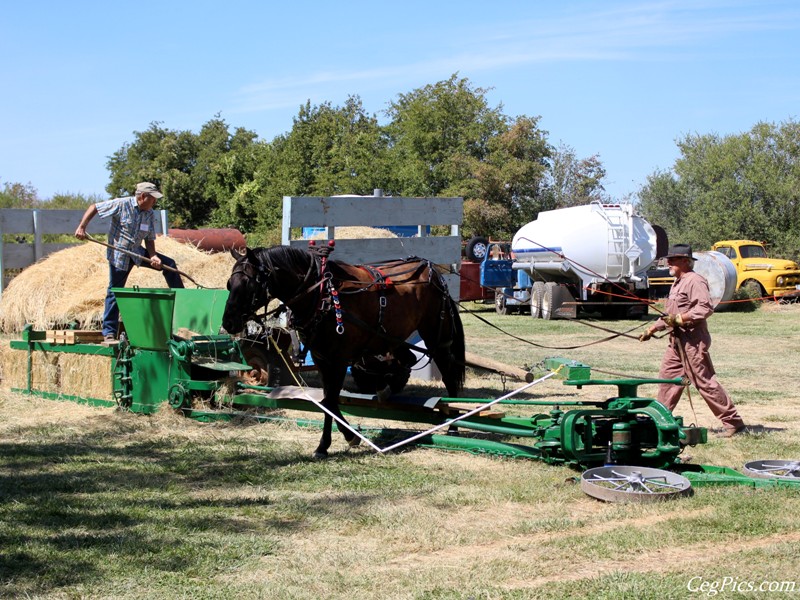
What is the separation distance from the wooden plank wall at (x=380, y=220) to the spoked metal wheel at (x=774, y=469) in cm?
581

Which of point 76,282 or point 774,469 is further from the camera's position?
point 76,282

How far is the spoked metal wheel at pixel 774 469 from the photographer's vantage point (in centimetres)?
621

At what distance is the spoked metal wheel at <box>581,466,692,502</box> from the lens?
231 inches

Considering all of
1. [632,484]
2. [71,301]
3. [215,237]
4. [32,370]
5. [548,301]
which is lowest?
[632,484]

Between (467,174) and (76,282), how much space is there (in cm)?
3312

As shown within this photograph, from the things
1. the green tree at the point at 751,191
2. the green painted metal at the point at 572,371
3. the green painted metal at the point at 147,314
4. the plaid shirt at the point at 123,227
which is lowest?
the green painted metal at the point at 572,371

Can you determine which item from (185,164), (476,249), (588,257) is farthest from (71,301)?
(185,164)

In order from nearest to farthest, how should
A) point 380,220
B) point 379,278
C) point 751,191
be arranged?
point 379,278 < point 380,220 < point 751,191

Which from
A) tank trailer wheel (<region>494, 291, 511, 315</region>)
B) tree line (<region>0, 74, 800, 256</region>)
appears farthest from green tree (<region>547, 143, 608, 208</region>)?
tank trailer wheel (<region>494, 291, 511, 315</region>)

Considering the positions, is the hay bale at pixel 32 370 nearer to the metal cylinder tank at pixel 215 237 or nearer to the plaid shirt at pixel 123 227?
the plaid shirt at pixel 123 227

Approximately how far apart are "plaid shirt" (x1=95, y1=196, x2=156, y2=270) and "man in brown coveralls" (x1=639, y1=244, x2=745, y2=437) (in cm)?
529

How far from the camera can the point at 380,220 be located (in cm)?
1173

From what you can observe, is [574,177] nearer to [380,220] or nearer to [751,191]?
[751,191]

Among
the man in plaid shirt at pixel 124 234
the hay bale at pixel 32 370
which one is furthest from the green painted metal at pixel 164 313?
the hay bale at pixel 32 370
